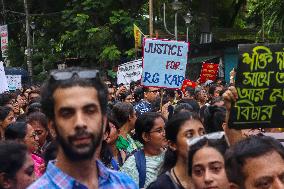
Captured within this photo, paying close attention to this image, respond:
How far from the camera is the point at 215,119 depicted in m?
6.62

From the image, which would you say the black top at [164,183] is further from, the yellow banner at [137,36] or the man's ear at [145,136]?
the yellow banner at [137,36]

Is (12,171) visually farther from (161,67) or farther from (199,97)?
(199,97)

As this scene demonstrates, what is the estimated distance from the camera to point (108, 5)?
30516 mm

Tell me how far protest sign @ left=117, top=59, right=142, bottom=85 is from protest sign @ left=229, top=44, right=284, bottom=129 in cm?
1185

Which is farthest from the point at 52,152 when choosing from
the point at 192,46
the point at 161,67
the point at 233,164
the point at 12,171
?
the point at 192,46

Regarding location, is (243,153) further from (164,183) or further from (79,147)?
(164,183)

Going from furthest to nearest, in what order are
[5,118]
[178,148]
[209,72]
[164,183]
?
[209,72] < [5,118] < [178,148] < [164,183]

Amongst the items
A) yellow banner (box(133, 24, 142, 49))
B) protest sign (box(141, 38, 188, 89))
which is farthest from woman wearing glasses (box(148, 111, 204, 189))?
yellow banner (box(133, 24, 142, 49))

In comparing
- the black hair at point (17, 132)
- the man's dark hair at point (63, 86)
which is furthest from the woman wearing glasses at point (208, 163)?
the black hair at point (17, 132)

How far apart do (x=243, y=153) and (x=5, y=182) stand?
169cm

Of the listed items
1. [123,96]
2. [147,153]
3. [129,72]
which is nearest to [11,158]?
[147,153]

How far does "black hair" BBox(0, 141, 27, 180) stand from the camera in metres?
4.48

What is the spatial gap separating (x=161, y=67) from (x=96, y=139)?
8.15m

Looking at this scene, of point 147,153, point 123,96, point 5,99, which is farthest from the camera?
point 123,96
